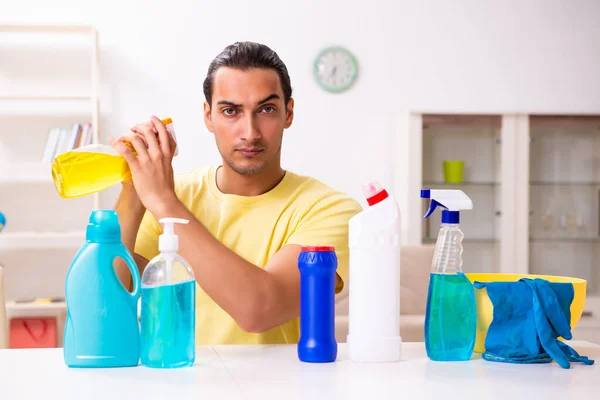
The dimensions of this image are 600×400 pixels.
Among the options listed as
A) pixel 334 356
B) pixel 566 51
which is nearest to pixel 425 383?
pixel 334 356

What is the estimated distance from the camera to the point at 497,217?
4383mm

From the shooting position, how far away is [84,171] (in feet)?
4.03

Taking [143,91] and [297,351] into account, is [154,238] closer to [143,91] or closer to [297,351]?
[297,351]

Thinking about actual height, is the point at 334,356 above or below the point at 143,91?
below

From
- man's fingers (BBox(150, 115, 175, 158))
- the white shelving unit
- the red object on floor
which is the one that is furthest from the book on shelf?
man's fingers (BBox(150, 115, 175, 158))

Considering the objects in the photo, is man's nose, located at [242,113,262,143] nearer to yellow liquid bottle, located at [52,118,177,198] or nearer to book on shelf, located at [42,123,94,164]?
yellow liquid bottle, located at [52,118,177,198]

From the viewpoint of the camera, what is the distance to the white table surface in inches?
36.5

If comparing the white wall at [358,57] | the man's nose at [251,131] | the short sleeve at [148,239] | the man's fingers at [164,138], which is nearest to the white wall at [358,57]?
the white wall at [358,57]

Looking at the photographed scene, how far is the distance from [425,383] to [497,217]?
353 cm

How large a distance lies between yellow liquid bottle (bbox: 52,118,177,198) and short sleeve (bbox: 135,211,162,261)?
0.39 meters

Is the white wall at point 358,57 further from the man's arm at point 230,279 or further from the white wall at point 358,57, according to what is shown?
the man's arm at point 230,279

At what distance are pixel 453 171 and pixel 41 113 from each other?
2378 mm

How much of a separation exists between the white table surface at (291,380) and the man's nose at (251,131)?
19.4 inches

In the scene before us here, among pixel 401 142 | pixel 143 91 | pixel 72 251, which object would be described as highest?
pixel 143 91
